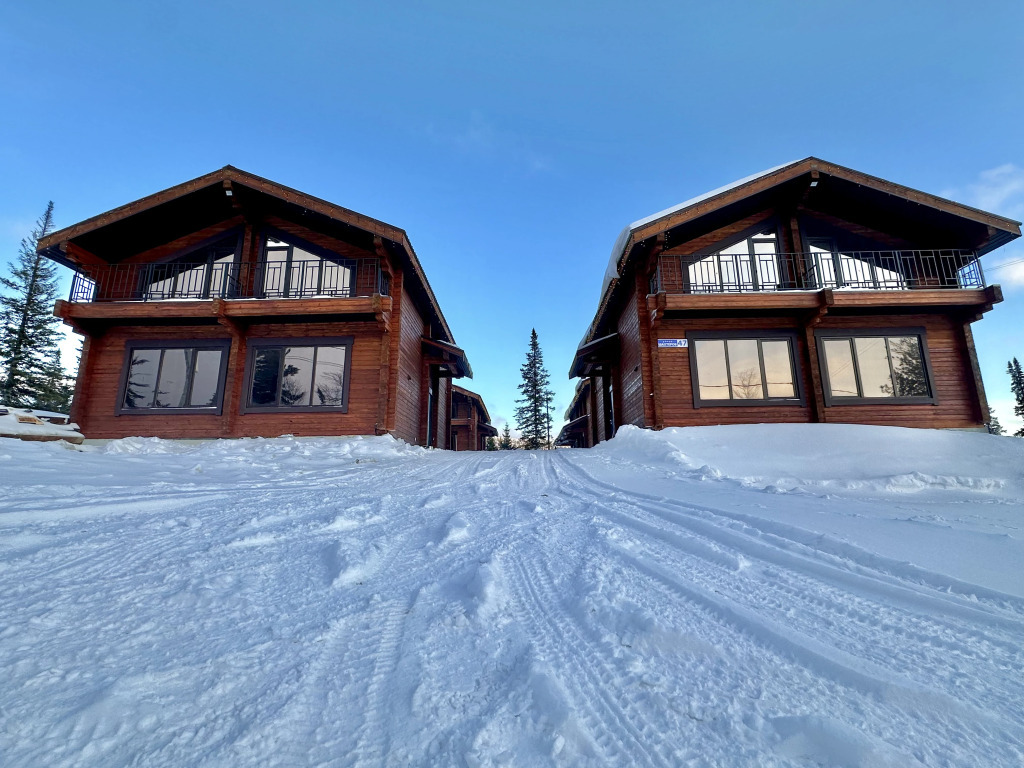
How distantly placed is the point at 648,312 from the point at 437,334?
8.93m

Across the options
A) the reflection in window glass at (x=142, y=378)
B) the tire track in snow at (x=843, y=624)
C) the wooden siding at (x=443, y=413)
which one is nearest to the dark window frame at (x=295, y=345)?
the reflection in window glass at (x=142, y=378)

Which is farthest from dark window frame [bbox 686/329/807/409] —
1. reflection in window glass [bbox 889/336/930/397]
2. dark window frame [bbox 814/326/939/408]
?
reflection in window glass [bbox 889/336/930/397]

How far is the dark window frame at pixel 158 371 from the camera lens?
11.4 meters

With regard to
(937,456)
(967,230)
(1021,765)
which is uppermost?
(967,230)

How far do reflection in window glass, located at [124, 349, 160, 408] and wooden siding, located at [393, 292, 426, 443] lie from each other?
21.8 ft

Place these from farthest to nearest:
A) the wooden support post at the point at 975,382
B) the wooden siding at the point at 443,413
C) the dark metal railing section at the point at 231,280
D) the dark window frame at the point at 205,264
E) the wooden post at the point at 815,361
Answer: the wooden siding at the point at 443,413
the dark window frame at the point at 205,264
the dark metal railing section at the point at 231,280
the wooden support post at the point at 975,382
the wooden post at the point at 815,361

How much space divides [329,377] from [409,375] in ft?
8.25

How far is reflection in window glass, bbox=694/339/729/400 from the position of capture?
11.1 meters

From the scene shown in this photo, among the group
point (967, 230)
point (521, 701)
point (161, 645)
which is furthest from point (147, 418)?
point (967, 230)

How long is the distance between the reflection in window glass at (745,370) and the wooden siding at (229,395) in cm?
952

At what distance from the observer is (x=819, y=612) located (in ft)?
5.73

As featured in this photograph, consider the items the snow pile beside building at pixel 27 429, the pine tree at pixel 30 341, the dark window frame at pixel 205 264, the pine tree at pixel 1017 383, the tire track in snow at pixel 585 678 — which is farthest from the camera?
the pine tree at pixel 1017 383

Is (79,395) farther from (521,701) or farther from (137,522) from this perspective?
(521,701)

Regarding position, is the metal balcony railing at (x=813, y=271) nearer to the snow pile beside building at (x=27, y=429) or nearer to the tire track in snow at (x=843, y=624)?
the tire track in snow at (x=843, y=624)
